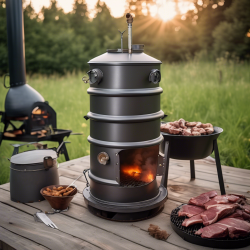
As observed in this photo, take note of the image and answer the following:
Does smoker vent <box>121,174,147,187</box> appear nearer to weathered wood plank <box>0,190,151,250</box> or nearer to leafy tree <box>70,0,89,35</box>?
weathered wood plank <box>0,190,151,250</box>

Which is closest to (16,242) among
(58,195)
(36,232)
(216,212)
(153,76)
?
(36,232)

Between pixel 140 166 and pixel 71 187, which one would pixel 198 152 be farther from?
pixel 71 187

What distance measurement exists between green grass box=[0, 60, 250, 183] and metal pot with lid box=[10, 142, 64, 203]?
1095mm

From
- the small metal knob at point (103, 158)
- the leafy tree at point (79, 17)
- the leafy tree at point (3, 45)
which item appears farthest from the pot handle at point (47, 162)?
the leafy tree at point (79, 17)

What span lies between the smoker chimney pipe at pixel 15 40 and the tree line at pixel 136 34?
41.9ft

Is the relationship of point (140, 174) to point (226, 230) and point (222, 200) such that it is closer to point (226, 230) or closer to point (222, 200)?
point (222, 200)

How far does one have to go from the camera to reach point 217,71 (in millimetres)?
8484

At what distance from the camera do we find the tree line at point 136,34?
17.1 metres

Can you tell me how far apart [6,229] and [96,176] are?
2.83 feet

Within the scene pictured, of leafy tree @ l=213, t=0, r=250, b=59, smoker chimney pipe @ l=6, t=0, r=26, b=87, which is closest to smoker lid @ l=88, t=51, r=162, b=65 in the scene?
smoker chimney pipe @ l=6, t=0, r=26, b=87

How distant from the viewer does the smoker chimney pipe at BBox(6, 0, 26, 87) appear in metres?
4.34

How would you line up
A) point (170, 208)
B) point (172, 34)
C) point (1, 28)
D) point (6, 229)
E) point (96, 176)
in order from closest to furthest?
point (6, 229) < point (96, 176) < point (170, 208) < point (1, 28) < point (172, 34)

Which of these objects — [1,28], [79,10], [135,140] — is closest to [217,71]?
[135,140]

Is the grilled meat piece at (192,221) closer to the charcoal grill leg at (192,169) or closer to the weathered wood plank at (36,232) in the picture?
the weathered wood plank at (36,232)
